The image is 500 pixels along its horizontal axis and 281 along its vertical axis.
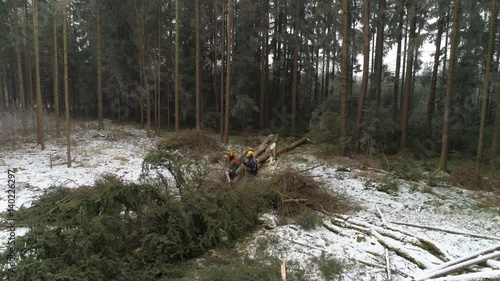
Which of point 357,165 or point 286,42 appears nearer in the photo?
point 357,165

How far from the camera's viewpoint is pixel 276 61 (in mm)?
21469

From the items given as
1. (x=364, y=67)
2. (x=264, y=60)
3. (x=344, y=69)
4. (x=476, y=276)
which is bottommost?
(x=476, y=276)

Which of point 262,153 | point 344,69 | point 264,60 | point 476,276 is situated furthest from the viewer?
point 264,60

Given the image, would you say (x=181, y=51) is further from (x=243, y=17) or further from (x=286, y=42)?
(x=286, y=42)

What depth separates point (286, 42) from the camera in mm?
20984

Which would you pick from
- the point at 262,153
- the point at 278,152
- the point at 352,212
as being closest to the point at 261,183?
the point at 352,212

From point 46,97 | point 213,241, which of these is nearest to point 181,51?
point 213,241

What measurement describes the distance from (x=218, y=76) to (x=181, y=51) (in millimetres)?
3621

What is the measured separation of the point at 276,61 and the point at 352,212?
16638mm

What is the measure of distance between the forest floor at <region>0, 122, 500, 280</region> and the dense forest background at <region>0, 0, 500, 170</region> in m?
2.45

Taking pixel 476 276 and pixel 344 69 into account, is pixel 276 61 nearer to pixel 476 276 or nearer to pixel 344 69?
pixel 344 69

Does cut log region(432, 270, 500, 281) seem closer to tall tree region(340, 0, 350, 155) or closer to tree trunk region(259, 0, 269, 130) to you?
tall tree region(340, 0, 350, 155)

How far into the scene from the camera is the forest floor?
189 inches

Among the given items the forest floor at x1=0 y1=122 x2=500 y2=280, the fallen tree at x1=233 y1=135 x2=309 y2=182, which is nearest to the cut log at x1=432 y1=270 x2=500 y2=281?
the forest floor at x1=0 y1=122 x2=500 y2=280
